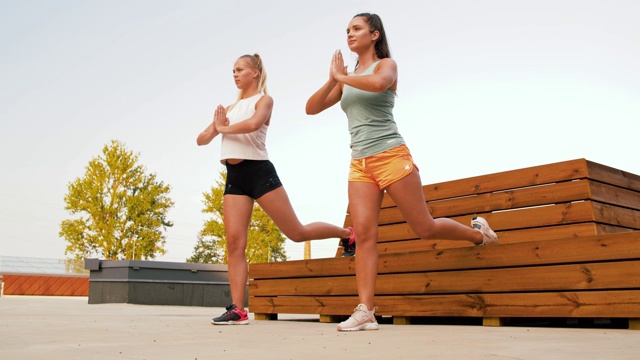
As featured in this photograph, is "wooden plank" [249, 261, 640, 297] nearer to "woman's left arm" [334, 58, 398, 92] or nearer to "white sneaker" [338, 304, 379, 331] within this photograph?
"white sneaker" [338, 304, 379, 331]

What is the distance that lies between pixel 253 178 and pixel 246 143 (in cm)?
27

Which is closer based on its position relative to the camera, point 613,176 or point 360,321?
point 360,321

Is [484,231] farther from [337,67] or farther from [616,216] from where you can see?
[337,67]

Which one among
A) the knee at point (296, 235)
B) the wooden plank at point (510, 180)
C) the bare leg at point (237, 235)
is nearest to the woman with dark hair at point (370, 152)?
the knee at point (296, 235)

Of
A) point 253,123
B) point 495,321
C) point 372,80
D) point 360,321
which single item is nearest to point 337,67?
point 372,80

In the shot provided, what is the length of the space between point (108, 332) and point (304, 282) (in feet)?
7.58

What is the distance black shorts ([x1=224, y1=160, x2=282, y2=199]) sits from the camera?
16.2 feet

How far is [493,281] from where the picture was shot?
4738mm

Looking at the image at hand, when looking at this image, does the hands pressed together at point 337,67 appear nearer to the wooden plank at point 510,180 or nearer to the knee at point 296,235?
the knee at point 296,235

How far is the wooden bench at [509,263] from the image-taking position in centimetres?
422

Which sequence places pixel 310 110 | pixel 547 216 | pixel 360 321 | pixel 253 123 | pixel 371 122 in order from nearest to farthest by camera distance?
1. pixel 360 321
2. pixel 371 122
3. pixel 310 110
4. pixel 253 123
5. pixel 547 216

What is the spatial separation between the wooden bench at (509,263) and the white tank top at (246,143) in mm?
1311

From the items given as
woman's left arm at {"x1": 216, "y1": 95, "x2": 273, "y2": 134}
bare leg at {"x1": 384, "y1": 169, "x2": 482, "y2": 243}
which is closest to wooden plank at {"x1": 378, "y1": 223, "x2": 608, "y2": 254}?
bare leg at {"x1": 384, "y1": 169, "x2": 482, "y2": 243}

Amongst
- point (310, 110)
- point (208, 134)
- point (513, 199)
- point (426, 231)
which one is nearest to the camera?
point (426, 231)
